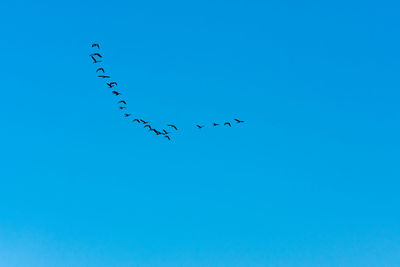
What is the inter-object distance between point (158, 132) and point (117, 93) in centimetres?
819

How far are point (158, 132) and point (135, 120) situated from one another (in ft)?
12.7

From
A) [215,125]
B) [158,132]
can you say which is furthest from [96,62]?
[215,125]

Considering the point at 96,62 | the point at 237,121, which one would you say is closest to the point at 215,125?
the point at 237,121

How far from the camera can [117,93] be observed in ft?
260

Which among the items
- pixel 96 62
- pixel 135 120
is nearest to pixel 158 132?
pixel 135 120

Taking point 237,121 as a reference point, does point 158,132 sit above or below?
below

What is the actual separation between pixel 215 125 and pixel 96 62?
55.0ft

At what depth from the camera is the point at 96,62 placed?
76812mm

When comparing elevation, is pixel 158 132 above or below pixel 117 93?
below

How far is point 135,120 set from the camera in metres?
77.8

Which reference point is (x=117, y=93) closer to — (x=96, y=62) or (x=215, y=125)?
(x=96, y=62)

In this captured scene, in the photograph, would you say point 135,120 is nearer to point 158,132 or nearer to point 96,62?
point 158,132

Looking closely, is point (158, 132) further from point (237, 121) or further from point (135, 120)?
point (237, 121)

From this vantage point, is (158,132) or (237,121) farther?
(237,121)
